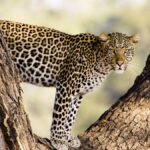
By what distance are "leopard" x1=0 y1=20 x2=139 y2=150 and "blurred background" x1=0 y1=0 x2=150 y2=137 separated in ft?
56.7

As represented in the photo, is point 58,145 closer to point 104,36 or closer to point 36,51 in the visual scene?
point 36,51

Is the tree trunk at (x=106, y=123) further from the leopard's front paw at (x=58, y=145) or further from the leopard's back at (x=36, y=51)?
the leopard's back at (x=36, y=51)

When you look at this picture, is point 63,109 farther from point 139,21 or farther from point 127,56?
point 139,21

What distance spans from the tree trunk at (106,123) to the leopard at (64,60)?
350 mm

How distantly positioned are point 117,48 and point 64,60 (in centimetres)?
61

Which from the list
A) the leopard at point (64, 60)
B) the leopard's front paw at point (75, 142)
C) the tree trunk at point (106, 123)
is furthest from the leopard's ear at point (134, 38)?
the leopard's front paw at point (75, 142)

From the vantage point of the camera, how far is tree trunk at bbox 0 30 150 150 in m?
6.77

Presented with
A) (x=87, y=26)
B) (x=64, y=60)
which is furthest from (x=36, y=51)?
(x=87, y=26)

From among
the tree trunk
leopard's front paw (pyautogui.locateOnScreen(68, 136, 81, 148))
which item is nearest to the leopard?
leopard's front paw (pyautogui.locateOnScreen(68, 136, 81, 148))

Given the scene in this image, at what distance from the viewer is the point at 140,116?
9.18m

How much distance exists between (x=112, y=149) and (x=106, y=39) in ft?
4.40

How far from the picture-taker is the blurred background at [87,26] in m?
30.9

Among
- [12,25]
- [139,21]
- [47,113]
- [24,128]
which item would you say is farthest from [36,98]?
[24,128]

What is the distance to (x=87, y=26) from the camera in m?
43.0
